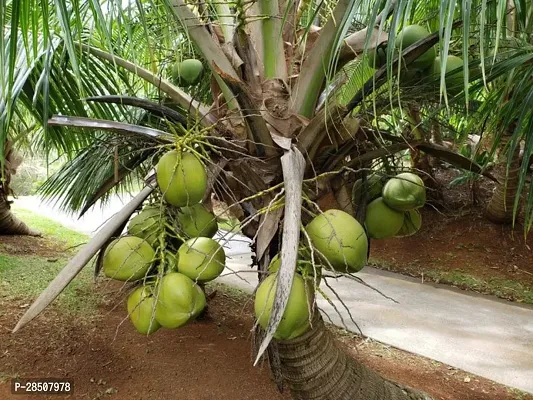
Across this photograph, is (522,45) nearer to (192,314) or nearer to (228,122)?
(228,122)

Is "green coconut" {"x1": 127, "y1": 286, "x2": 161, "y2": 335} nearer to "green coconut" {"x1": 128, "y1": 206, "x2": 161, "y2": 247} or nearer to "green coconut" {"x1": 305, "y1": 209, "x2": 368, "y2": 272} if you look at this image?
"green coconut" {"x1": 128, "y1": 206, "x2": 161, "y2": 247}

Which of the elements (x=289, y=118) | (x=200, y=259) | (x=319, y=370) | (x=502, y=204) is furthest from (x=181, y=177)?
(x=502, y=204)

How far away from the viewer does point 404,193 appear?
164 centimetres

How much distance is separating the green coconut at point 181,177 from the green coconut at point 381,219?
25.7 inches

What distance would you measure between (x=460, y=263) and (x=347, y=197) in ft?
16.0

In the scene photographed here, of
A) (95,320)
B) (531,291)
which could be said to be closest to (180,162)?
(95,320)

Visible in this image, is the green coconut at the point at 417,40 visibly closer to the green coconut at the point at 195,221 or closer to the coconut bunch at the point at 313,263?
the coconut bunch at the point at 313,263

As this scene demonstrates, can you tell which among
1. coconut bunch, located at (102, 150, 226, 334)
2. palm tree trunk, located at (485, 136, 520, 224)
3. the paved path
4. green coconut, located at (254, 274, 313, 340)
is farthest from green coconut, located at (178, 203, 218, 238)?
palm tree trunk, located at (485, 136, 520, 224)

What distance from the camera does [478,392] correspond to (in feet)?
8.89

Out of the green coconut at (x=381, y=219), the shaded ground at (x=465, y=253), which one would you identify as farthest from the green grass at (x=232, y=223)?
the shaded ground at (x=465, y=253)

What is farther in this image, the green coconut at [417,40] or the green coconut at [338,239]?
the green coconut at [417,40]

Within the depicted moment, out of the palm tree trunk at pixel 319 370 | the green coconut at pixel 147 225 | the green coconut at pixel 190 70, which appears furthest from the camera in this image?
the green coconut at pixel 190 70

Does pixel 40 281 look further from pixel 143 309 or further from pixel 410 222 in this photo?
pixel 410 222

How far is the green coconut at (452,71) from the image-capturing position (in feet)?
5.19
